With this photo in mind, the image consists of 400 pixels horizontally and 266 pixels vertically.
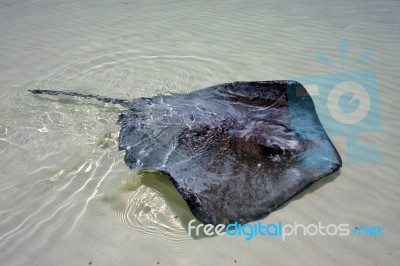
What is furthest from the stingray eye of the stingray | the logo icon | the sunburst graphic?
the sunburst graphic

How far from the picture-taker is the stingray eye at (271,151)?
3.01 metres

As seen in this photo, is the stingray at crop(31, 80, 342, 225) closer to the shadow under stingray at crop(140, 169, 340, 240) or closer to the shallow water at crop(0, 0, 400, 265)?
the shadow under stingray at crop(140, 169, 340, 240)

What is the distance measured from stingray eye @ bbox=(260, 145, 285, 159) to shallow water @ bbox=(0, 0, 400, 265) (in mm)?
588

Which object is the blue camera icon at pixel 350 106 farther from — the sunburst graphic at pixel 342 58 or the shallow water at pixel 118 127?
the sunburst graphic at pixel 342 58

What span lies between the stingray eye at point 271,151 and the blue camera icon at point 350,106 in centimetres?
130

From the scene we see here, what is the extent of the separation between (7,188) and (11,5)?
7963 mm

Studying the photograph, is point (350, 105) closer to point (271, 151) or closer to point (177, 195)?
point (271, 151)

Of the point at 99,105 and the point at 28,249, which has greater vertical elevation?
the point at 99,105

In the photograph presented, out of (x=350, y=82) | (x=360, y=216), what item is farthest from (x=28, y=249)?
(x=350, y=82)

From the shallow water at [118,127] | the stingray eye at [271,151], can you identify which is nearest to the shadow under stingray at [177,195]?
the shallow water at [118,127]

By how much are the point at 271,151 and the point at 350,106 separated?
249cm

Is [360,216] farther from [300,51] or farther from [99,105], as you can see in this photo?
[300,51]

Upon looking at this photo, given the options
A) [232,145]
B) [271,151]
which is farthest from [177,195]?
[271,151]

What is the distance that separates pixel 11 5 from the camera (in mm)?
8922
